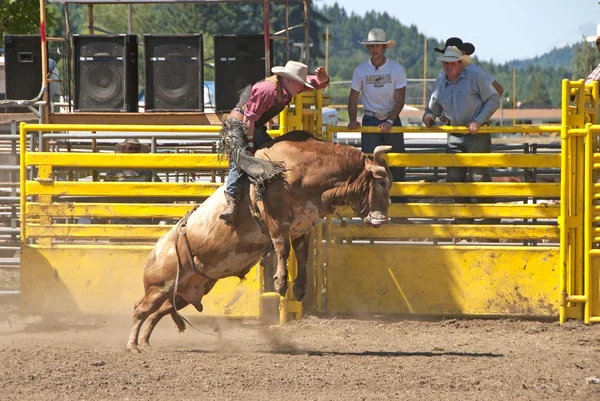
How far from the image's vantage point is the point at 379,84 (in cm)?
961

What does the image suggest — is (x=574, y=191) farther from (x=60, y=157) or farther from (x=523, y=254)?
(x=60, y=157)

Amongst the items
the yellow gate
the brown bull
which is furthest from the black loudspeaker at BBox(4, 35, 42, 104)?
the yellow gate

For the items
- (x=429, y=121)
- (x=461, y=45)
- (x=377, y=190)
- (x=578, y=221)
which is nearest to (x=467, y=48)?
(x=461, y=45)

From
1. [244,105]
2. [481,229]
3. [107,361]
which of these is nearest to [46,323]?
[107,361]

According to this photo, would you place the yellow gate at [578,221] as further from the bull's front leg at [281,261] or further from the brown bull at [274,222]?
the bull's front leg at [281,261]

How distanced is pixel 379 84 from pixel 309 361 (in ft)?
11.6

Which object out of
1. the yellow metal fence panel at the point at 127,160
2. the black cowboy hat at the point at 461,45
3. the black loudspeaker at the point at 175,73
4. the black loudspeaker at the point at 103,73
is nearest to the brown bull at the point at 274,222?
the yellow metal fence panel at the point at 127,160

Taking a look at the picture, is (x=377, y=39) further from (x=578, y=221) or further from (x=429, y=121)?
(x=578, y=221)

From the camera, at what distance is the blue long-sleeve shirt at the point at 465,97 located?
30.3 feet

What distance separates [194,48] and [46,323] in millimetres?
4836

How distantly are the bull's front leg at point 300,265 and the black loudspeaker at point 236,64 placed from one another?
5164 millimetres

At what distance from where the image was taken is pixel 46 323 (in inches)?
367

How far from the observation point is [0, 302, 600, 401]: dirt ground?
6.07 metres

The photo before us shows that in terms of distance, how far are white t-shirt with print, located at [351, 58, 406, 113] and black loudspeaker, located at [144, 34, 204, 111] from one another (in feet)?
11.5
